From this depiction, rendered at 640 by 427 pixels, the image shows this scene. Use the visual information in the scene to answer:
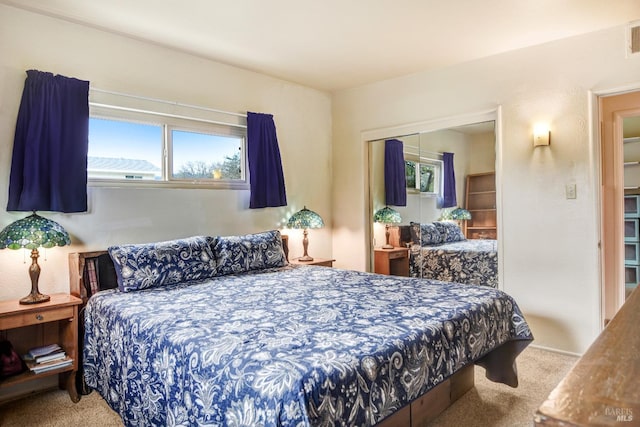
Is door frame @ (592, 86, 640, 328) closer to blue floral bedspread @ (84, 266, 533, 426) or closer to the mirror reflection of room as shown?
the mirror reflection of room

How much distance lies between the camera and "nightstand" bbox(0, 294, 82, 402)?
233cm

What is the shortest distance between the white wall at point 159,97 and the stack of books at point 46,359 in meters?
0.42

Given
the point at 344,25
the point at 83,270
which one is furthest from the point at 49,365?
the point at 344,25

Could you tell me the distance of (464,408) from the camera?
2.33 m

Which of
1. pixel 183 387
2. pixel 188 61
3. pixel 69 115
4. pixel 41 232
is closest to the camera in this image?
pixel 183 387

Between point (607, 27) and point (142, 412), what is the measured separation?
388 cm

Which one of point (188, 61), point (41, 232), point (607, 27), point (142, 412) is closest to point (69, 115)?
point (41, 232)

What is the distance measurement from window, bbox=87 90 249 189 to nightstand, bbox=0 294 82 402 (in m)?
0.97

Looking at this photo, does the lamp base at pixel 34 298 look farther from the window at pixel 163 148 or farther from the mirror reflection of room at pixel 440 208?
the mirror reflection of room at pixel 440 208

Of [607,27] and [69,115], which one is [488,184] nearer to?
[607,27]

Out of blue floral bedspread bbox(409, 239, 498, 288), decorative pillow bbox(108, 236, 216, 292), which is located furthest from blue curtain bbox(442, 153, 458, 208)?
decorative pillow bbox(108, 236, 216, 292)

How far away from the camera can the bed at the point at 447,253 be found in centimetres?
363

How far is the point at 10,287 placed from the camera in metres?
2.62

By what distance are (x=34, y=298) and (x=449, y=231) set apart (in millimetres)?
3373
